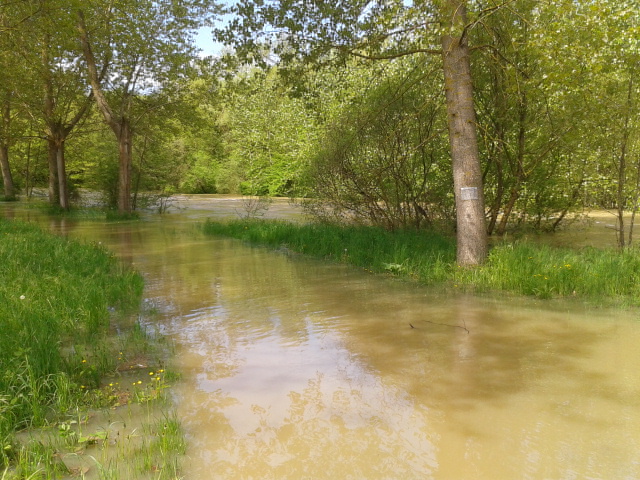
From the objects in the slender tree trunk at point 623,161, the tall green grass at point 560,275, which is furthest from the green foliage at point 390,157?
the tall green grass at point 560,275

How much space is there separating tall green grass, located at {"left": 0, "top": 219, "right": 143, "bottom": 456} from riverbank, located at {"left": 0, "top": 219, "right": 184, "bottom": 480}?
0.4 inches

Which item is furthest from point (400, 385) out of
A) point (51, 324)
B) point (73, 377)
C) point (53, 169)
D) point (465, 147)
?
point (53, 169)

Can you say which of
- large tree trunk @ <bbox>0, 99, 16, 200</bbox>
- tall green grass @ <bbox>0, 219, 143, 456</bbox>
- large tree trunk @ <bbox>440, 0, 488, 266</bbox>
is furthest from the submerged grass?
large tree trunk @ <bbox>0, 99, 16, 200</bbox>

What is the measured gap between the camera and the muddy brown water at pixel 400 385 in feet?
11.9

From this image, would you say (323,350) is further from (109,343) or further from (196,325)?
(109,343)

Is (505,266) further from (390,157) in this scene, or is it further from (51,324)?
(51,324)

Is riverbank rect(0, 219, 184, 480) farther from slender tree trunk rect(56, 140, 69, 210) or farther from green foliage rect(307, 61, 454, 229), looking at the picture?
slender tree trunk rect(56, 140, 69, 210)

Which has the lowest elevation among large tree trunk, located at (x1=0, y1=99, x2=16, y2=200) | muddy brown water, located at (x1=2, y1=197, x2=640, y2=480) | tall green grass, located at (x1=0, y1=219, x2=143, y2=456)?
A: muddy brown water, located at (x1=2, y1=197, x2=640, y2=480)

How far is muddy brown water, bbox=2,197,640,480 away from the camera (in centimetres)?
362

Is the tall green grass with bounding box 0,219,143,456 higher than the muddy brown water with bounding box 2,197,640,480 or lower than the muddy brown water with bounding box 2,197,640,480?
higher

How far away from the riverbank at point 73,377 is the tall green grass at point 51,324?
11 millimetres

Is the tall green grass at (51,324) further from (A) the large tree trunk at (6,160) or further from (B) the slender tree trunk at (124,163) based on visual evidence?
(A) the large tree trunk at (6,160)

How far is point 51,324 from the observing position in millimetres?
6031

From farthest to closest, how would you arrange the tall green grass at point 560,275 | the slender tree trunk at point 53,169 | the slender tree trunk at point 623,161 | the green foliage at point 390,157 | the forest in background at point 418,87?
1. the slender tree trunk at point 53,169
2. the green foliage at point 390,157
3. the slender tree trunk at point 623,161
4. the forest in background at point 418,87
5. the tall green grass at point 560,275
